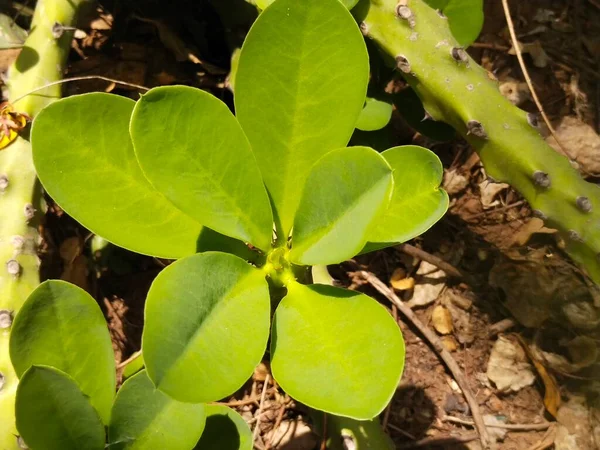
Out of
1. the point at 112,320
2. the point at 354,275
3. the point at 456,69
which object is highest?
the point at 456,69

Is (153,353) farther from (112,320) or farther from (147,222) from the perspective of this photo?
(112,320)

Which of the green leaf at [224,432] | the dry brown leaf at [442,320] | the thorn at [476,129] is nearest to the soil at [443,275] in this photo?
the dry brown leaf at [442,320]

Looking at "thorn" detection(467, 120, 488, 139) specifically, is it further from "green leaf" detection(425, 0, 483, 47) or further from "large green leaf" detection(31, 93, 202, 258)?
"large green leaf" detection(31, 93, 202, 258)

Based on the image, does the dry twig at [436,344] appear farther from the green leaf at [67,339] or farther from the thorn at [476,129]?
the green leaf at [67,339]

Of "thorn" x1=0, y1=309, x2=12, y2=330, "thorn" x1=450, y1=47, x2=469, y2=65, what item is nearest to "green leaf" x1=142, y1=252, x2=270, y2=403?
"thorn" x1=0, y1=309, x2=12, y2=330

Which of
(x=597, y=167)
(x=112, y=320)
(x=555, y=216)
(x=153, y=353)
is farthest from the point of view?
(x=597, y=167)

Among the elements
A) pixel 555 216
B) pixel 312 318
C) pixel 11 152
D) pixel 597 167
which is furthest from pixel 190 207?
pixel 597 167

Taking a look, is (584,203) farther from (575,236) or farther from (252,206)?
(252,206)
